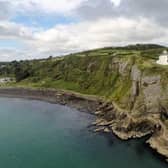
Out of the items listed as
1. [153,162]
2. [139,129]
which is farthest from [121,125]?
[153,162]

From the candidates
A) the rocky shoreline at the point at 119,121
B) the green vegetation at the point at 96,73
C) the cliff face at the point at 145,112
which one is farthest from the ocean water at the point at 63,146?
the green vegetation at the point at 96,73

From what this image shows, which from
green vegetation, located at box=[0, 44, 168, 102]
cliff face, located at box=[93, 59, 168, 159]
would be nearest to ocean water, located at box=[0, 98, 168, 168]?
cliff face, located at box=[93, 59, 168, 159]

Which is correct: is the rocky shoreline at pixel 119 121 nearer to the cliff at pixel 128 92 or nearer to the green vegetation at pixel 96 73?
the cliff at pixel 128 92

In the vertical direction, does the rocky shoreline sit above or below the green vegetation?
below

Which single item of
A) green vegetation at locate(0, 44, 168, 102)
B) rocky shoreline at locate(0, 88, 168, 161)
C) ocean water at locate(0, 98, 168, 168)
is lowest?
ocean water at locate(0, 98, 168, 168)

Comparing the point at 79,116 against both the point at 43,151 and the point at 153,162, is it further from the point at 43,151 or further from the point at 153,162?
the point at 153,162

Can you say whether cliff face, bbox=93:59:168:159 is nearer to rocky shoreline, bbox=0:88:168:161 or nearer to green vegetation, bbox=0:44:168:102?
rocky shoreline, bbox=0:88:168:161

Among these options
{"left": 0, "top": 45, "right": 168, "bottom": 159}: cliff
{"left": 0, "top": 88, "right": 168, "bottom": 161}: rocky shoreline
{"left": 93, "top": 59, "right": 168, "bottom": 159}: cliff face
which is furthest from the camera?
{"left": 0, "top": 45, "right": 168, "bottom": 159}: cliff
